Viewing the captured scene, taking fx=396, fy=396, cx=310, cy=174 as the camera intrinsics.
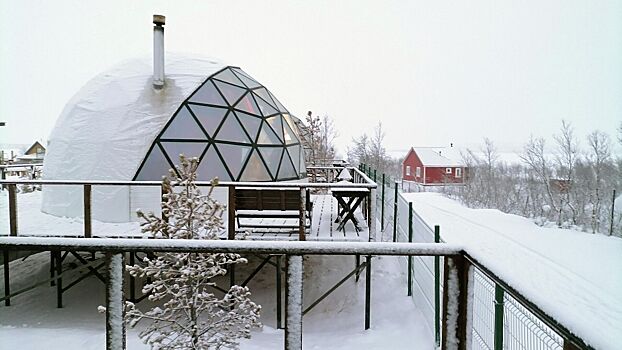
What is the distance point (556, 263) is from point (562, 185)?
777 inches

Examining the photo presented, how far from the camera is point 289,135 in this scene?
10727mm

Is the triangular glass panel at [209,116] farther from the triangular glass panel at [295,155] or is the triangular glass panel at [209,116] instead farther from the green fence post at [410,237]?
the green fence post at [410,237]

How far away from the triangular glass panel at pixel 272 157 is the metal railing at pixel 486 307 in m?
3.44

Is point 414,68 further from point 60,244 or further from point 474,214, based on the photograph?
point 60,244

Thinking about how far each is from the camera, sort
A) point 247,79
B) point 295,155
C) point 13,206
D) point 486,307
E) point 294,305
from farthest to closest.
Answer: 1. point 247,79
2. point 295,155
3. point 13,206
4. point 486,307
5. point 294,305

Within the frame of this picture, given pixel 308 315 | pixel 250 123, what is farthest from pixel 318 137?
pixel 308 315

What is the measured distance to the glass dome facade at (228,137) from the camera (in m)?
8.26

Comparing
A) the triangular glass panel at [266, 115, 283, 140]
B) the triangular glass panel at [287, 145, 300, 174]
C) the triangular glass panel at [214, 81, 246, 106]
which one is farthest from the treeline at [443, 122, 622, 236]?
the triangular glass panel at [214, 81, 246, 106]

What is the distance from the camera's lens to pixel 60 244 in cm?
169

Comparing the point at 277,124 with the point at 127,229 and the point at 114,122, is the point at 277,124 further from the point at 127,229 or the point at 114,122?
the point at 127,229

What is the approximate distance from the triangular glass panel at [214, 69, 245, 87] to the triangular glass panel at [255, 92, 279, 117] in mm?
613

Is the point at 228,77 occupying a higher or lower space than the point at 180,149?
higher

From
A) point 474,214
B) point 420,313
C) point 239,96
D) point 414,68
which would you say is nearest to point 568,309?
point 420,313

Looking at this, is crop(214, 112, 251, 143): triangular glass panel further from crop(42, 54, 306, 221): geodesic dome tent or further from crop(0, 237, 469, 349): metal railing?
crop(0, 237, 469, 349): metal railing
